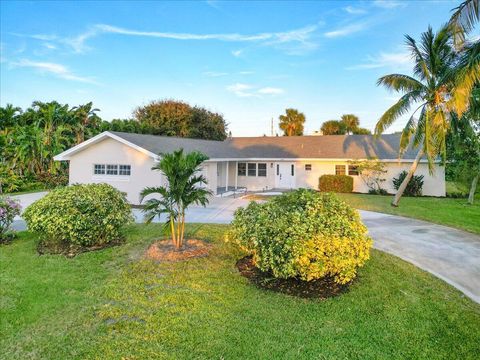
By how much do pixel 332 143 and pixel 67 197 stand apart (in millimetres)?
20409

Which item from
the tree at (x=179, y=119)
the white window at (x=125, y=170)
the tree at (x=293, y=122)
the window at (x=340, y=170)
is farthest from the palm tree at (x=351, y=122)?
the white window at (x=125, y=170)

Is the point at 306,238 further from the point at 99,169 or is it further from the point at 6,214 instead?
the point at 99,169

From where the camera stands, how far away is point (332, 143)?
24234 mm

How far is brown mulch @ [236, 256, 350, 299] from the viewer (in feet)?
18.3

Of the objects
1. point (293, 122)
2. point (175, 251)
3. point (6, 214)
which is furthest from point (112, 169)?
point (293, 122)

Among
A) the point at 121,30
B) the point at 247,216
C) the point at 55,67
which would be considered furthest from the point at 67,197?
the point at 55,67

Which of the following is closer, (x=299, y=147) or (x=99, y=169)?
(x=99, y=169)

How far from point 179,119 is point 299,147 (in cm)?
1859

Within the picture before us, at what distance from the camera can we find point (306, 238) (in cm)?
543

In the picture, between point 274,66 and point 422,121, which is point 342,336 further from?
point 274,66

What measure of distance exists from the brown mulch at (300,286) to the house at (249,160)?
9612 mm

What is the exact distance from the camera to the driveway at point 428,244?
651cm

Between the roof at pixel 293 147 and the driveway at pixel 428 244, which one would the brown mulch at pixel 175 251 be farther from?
the roof at pixel 293 147

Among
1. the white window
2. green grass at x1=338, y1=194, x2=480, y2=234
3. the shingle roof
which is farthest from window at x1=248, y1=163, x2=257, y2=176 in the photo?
the white window
